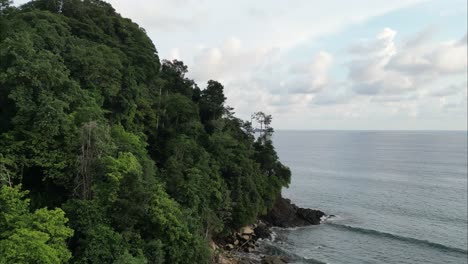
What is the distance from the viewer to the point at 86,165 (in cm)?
2389

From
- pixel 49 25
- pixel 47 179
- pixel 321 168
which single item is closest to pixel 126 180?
pixel 47 179

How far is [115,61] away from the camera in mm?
35219

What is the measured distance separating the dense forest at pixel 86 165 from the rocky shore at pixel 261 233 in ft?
6.91

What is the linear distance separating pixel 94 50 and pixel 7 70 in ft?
39.5

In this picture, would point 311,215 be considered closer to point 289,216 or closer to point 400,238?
point 289,216

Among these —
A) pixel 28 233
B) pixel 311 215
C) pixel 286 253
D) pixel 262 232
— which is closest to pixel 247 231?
pixel 262 232

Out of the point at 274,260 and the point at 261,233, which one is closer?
the point at 274,260

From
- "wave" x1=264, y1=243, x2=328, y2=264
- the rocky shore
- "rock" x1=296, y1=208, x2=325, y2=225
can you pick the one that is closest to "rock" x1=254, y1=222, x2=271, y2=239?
the rocky shore

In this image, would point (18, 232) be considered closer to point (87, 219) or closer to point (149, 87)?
point (87, 219)

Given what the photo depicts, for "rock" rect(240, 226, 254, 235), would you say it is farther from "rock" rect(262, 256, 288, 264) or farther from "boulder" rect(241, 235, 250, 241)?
"rock" rect(262, 256, 288, 264)

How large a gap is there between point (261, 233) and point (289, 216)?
10.4 metres

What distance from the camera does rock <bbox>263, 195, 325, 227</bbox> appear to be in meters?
56.0

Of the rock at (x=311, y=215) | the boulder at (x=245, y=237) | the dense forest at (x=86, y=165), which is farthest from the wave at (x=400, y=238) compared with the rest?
the dense forest at (x=86, y=165)

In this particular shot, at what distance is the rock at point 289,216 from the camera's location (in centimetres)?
5600
